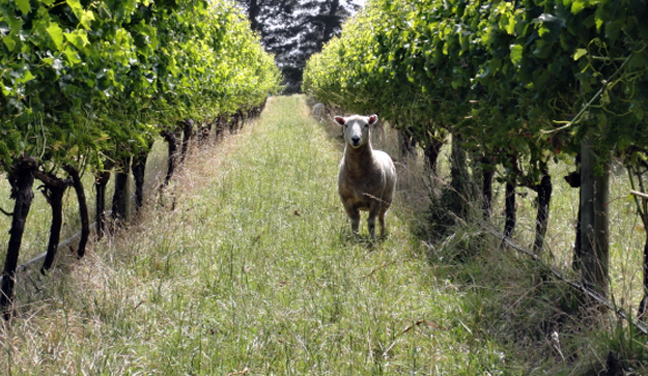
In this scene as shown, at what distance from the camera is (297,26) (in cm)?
7112

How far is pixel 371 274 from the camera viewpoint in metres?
5.88

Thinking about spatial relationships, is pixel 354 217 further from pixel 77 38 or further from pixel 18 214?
pixel 77 38

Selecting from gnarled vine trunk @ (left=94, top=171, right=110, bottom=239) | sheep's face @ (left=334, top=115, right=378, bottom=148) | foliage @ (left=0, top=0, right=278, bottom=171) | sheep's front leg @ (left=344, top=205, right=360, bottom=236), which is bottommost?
sheep's front leg @ (left=344, top=205, right=360, bottom=236)

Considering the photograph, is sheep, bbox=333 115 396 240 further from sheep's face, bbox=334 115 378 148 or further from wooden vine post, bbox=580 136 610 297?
wooden vine post, bbox=580 136 610 297

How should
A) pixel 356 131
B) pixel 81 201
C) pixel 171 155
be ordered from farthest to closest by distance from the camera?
pixel 171 155, pixel 356 131, pixel 81 201

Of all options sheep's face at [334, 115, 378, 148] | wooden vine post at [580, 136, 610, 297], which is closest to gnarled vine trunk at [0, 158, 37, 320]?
sheep's face at [334, 115, 378, 148]

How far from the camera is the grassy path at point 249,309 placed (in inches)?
163

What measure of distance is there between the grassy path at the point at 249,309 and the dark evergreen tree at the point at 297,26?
64.8 metres

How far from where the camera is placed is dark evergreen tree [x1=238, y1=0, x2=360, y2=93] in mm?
70000

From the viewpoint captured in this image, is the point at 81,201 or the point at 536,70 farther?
the point at 81,201

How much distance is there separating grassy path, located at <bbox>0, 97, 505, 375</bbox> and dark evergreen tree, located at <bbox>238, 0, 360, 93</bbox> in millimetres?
64825

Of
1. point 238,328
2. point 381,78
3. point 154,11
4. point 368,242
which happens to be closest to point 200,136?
point 381,78

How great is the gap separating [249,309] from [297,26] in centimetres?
6934

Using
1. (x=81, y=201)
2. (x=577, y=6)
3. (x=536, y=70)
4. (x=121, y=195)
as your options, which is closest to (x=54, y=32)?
(x=577, y=6)
